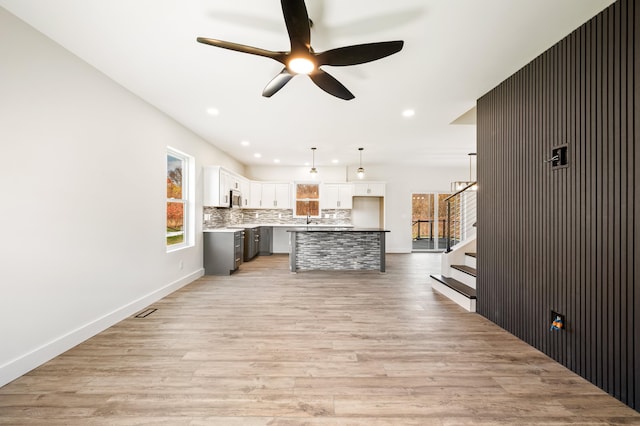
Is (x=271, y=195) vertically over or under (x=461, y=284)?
over

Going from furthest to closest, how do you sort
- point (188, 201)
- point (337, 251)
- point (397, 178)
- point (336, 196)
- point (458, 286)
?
point (397, 178) → point (336, 196) → point (337, 251) → point (188, 201) → point (458, 286)

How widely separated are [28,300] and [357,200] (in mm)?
7504

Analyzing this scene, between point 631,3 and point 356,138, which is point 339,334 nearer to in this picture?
point 631,3

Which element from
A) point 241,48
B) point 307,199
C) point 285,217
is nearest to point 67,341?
point 241,48

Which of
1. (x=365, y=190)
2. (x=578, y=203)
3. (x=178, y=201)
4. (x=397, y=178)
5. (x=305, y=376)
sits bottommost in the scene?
(x=305, y=376)

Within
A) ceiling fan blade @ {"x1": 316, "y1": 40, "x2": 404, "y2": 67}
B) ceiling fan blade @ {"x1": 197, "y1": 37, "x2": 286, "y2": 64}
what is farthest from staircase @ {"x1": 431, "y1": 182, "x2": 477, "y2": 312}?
ceiling fan blade @ {"x1": 197, "y1": 37, "x2": 286, "y2": 64}

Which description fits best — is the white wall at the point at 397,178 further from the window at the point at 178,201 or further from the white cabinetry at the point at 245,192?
the window at the point at 178,201

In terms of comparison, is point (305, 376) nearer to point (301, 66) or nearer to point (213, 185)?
point (301, 66)

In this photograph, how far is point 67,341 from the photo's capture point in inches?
94.4

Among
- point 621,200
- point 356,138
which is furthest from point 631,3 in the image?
point 356,138

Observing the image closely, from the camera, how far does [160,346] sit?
247cm

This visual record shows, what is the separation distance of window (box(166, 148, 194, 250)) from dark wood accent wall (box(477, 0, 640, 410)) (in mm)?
4727

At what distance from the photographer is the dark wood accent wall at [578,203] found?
5.66 feet

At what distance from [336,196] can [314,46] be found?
581cm
